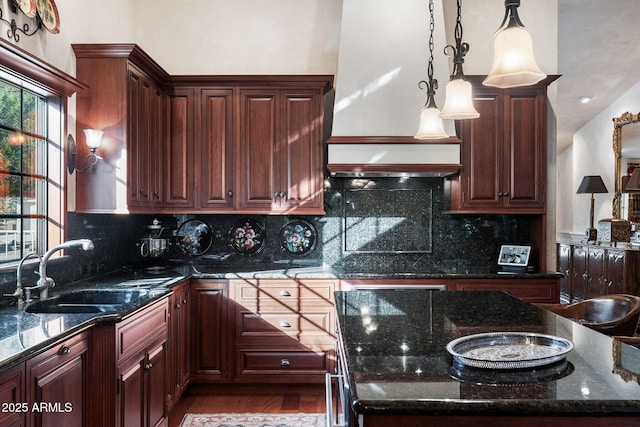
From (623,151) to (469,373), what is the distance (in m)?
7.00

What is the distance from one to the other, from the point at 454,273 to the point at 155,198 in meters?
2.35

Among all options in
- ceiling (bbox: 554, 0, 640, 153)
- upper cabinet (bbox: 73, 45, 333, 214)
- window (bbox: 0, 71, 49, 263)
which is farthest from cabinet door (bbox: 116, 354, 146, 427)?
ceiling (bbox: 554, 0, 640, 153)

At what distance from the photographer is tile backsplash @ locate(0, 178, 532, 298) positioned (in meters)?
4.09

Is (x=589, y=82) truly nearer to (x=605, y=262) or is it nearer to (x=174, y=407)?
(x=605, y=262)

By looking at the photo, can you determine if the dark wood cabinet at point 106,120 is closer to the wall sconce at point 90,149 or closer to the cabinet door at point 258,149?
the wall sconce at point 90,149

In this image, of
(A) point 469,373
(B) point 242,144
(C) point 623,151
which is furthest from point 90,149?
(C) point 623,151

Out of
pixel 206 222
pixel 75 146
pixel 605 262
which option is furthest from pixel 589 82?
→ pixel 75 146

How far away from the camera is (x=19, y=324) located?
6.12 ft

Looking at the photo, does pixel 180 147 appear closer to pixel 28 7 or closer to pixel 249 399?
pixel 28 7

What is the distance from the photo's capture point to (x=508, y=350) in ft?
4.66

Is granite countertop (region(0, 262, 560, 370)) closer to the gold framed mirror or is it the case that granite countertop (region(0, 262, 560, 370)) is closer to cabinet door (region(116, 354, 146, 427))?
cabinet door (region(116, 354, 146, 427))

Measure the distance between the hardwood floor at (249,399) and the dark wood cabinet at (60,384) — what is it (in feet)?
4.13

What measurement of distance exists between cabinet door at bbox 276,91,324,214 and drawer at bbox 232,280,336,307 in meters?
0.61

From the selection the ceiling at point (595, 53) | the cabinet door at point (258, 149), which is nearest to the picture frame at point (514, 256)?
the ceiling at point (595, 53)
